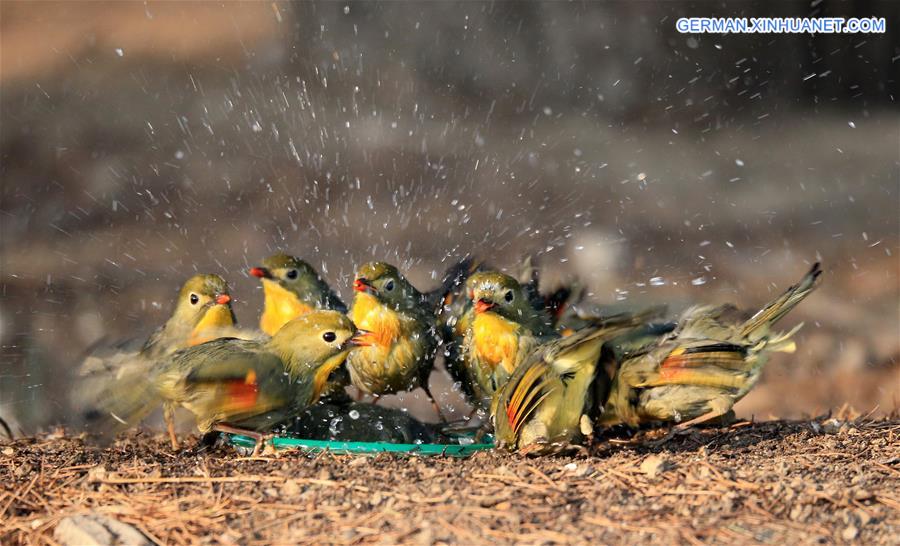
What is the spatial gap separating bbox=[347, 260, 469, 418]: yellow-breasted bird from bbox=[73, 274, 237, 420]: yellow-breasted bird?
73cm

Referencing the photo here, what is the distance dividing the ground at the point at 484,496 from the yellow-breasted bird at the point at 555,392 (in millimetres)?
147

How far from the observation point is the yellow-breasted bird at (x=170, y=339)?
418cm

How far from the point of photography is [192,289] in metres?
5.03

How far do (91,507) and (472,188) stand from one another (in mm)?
4616

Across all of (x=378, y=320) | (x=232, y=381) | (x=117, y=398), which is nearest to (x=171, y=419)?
(x=117, y=398)

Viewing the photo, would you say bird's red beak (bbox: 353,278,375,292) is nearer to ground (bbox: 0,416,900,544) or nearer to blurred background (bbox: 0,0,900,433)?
ground (bbox: 0,416,900,544)

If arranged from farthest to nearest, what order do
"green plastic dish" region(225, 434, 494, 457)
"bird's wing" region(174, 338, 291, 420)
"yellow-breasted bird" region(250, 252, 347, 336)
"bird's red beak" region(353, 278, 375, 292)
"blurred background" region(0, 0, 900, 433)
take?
"blurred background" region(0, 0, 900, 433) → "yellow-breasted bird" region(250, 252, 347, 336) → "bird's red beak" region(353, 278, 375, 292) → "bird's wing" region(174, 338, 291, 420) → "green plastic dish" region(225, 434, 494, 457)

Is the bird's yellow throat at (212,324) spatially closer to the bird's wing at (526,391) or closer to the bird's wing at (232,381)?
the bird's wing at (232,381)

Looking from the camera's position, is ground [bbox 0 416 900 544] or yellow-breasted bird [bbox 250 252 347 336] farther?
yellow-breasted bird [bbox 250 252 347 336]

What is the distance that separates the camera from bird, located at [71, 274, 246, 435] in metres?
4.15

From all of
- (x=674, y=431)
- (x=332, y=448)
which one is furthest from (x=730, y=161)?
(x=332, y=448)

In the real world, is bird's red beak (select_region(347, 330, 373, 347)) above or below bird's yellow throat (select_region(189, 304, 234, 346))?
below

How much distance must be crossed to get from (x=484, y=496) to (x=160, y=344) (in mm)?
2335

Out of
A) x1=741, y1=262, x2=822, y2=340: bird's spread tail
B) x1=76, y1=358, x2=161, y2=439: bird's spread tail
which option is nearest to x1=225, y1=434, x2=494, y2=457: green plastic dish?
x1=76, y1=358, x2=161, y2=439: bird's spread tail
